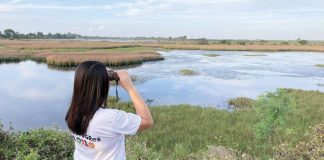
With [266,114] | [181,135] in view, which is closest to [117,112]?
[266,114]

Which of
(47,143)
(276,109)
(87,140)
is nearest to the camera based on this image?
(87,140)

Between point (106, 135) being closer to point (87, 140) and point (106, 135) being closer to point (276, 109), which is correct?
point (87, 140)

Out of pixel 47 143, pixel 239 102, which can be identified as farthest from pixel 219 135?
pixel 239 102

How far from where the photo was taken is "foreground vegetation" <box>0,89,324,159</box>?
23.6 feet

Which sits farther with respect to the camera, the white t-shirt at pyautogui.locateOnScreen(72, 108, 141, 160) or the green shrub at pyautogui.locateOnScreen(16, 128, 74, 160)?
the green shrub at pyautogui.locateOnScreen(16, 128, 74, 160)

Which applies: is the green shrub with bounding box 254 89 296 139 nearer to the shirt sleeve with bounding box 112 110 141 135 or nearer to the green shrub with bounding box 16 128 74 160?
the green shrub with bounding box 16 128 74 160

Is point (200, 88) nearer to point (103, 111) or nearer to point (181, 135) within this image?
point (181, 135)

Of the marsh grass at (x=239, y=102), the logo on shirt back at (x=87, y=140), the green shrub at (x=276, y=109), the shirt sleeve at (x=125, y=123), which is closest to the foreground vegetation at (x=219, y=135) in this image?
the green shrub at (x=276, y=109)

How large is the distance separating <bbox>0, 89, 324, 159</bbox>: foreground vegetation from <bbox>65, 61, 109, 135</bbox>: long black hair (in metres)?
2.07

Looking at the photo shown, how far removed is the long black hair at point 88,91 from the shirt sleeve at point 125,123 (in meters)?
0.17

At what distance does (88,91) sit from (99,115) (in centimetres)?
19

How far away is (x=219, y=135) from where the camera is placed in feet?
39.6

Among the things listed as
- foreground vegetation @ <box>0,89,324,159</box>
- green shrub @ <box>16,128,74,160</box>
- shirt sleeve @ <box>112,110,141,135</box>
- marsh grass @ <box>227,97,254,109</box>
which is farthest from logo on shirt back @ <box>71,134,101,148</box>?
marsh grass @ <box>227,97,254,109</box>

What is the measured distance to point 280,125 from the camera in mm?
7684
